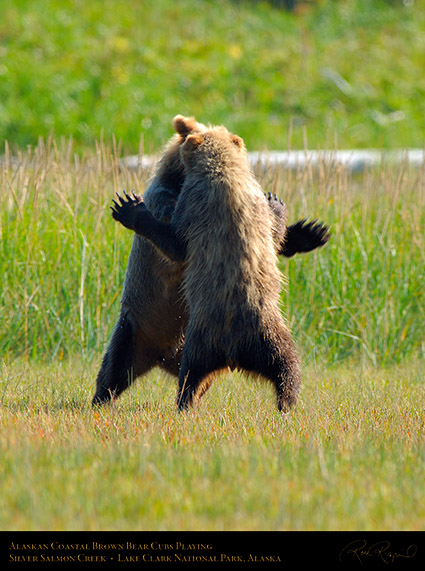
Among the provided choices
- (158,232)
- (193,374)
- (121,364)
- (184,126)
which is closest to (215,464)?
(193,374)

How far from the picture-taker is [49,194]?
331 inches

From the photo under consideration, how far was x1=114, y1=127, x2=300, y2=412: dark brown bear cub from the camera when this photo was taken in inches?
207

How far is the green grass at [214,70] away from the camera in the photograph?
59.5 ft

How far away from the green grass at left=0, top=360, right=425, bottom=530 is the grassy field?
12 mm

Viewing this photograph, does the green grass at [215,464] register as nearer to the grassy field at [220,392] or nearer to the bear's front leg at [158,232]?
the grassy field at [220,392]

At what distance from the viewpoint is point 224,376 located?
7.23 m

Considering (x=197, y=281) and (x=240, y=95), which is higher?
(x=240, y=95)

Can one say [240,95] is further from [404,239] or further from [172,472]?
[172,472]

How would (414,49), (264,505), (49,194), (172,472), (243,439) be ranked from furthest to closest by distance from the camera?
(414,49), (49,194), (243,439), (172,472), (264,505)

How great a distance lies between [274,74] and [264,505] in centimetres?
1814

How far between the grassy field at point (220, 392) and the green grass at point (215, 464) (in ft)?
0.04
